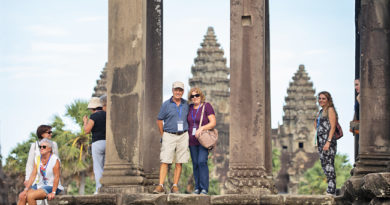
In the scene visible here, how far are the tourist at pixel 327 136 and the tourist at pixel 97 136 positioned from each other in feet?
12.4

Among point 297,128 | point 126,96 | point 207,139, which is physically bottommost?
point 207,139

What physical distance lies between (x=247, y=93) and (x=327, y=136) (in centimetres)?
158

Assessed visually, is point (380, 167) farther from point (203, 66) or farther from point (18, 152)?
point (203, 66)

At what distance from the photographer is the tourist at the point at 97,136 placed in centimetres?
1419

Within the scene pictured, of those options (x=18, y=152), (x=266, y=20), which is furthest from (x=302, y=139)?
(x=266, y=20)

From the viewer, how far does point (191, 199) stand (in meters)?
12.3

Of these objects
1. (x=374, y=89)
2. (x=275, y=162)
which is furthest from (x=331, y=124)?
(x=275, y=162)

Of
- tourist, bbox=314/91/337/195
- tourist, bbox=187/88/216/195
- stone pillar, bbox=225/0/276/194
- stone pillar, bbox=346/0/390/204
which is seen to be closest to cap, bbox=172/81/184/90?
tourist, bbox=187/88/216/195

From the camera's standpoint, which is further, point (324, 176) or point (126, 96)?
point (324, 176)

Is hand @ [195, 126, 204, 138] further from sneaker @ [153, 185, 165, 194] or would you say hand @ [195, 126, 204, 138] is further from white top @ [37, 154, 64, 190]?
white top @ [37, 154, 64, 190]

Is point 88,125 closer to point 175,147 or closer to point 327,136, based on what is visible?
point 175,147

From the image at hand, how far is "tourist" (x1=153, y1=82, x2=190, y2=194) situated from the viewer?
43.8 ft

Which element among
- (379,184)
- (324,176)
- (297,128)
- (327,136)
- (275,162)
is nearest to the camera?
(379,184)

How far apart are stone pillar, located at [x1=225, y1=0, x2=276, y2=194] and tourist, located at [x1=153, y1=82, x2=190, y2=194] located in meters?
1.07
